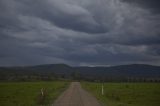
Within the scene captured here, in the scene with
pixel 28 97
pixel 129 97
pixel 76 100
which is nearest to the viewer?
pixel 76 100

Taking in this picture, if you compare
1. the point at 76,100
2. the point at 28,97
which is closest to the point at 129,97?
the point at 28,97

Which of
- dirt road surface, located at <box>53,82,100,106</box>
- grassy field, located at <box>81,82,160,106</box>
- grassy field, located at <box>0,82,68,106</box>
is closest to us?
dirt road surface, located at <box>53,82,100,106</box>

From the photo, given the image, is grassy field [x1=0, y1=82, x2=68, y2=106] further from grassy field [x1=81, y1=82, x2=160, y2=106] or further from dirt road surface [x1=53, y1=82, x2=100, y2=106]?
grassy field [x1=81, y1=82, x2=160, y2=106]

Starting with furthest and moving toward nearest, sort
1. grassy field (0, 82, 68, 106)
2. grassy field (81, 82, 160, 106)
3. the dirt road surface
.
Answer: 1. grassy field (81, 82, 160, 106)
2. grassy field (0, 82, 68, 106)
3. the dirt road surface

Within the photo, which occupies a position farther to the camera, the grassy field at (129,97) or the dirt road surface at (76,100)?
the grassy field at (129,97)

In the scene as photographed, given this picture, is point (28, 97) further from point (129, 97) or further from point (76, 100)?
point (129, 97)

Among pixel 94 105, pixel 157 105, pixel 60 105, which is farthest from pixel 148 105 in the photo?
pixel 60 105

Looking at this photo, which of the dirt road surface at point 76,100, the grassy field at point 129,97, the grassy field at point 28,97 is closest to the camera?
the dirt road surface at point 76,100

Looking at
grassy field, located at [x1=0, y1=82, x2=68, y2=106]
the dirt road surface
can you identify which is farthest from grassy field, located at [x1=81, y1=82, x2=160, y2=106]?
grassy field, located at [x1=0, y1=82, x2=68, y2=106]

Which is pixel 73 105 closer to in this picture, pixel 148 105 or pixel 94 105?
pixel 94 105

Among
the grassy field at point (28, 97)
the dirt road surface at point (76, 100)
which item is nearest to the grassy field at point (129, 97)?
the dirt road surface at point (76, 100)

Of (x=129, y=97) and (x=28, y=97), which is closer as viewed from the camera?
(x=28, y=97)

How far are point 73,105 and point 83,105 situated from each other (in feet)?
2.90

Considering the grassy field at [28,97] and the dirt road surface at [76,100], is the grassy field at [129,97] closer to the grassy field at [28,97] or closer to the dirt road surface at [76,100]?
the dirt road surface at [76,100]
